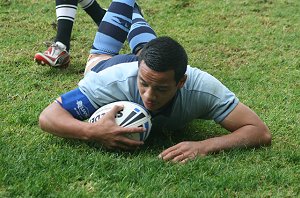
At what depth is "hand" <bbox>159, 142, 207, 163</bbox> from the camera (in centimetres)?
326

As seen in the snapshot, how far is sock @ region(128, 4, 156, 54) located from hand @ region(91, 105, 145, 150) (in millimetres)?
1376

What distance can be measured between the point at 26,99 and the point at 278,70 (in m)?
2.41

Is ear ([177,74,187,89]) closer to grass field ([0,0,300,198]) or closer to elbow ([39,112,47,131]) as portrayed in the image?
grass field ([0,0,300,198])

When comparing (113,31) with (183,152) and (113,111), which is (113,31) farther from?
(183,152)

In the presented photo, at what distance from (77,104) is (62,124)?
0.57 ft

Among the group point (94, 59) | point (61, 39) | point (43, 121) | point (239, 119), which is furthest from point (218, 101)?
point (61, 39)

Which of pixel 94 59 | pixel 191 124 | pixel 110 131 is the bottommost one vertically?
pixel 191 124

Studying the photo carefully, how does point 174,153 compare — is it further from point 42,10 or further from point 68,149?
point 42,10

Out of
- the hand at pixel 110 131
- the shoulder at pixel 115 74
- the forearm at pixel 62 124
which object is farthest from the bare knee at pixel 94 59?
the hand at pixel 110 131

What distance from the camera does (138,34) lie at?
4.68 meters

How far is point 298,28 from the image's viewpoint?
6.95 meters

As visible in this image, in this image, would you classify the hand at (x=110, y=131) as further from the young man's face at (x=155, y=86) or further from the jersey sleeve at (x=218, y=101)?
the jersey sleeve at (x=218, y=101)

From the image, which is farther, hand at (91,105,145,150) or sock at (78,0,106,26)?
sock at (78,0,106,26)

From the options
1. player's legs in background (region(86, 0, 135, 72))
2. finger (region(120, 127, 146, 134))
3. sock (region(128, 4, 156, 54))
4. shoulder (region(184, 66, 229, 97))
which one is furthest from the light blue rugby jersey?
sock (region(128, 4, 156, 54))
